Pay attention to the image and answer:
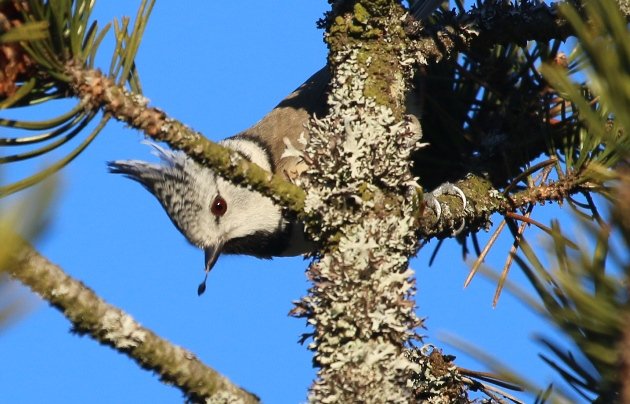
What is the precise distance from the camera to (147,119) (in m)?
1.69

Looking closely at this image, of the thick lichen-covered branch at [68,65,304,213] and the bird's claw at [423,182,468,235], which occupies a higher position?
the bird's claw at [423,182,468,235]

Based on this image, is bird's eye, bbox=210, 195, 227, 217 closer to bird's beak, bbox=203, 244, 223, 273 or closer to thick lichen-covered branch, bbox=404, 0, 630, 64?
bird's beak, bbox=203, 244, 223, 273

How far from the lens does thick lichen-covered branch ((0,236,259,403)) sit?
4.41ft

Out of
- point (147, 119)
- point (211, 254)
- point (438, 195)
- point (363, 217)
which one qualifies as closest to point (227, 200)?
point (211, 254)

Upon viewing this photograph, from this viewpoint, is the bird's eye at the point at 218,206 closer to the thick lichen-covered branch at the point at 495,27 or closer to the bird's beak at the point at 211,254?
the bird's beak at the point at 211,254

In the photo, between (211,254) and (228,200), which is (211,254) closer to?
(211,254)

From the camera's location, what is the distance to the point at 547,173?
2.54 m

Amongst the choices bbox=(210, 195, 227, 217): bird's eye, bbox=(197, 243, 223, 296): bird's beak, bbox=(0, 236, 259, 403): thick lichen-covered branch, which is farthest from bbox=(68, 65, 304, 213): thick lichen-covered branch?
bbox=(210, 195, 227, 217): bird's eye

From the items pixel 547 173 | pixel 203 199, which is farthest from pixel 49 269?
pixel 203 199

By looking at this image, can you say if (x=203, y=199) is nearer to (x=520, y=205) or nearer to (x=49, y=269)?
(x=520, y=205)

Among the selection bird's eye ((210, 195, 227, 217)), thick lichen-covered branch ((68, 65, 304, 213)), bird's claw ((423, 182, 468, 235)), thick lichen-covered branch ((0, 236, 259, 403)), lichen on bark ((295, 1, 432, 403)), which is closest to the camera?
thick lichen-covered branch ((0, 236, 259, 403))

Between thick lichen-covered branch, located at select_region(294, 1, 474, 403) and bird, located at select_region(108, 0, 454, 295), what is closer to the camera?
thick lichen-covered branch, located at select_region(294, 1, 474, 403)

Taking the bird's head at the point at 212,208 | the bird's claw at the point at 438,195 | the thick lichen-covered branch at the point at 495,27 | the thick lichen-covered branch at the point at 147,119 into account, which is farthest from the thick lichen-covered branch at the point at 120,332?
the bird's head at the point at 212,208

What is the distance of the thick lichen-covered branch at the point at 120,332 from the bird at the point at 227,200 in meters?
2.49
